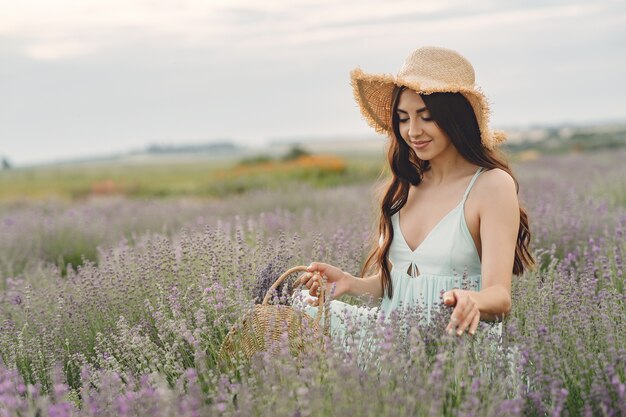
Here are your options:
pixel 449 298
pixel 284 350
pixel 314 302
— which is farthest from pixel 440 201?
pixel 284 350

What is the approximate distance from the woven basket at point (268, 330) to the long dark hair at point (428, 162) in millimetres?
447

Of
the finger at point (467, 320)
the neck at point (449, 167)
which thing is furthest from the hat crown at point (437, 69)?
the finger at point (467, 320)

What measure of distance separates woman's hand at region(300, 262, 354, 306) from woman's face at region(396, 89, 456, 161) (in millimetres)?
538

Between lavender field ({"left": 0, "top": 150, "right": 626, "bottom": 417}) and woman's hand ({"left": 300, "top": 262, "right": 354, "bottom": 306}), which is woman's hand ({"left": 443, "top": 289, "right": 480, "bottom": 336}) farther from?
woman's hand ({"left": 300, "top": 262, "right": 354, "bottom": 306})

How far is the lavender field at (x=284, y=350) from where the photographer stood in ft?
6.90

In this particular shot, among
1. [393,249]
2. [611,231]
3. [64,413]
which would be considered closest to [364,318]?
[393,249]

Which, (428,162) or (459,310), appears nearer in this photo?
(459,310)

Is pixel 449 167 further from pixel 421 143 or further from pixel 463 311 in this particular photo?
pixel 463 311

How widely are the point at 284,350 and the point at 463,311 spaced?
61 centimetres

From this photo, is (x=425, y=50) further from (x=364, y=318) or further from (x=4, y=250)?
(x=4, y=250)

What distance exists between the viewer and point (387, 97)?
3338mm

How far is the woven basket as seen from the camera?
2.69 metres

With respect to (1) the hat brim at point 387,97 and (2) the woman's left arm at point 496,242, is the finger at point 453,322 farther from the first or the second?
(1) the hat brim at point 387,97

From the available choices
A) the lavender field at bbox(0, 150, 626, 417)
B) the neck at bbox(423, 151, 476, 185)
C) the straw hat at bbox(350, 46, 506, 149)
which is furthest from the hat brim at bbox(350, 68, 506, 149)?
the lavender field at bbox(0, 150, 626, 417)
